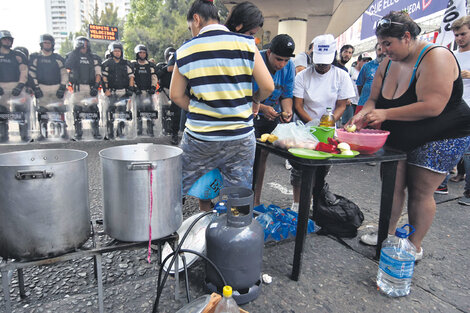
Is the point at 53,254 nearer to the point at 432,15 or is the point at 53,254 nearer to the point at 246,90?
the point at 246,90

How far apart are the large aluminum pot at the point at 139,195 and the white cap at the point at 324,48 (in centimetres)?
220

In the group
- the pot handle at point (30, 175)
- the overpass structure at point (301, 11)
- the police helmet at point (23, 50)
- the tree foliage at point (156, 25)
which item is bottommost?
the pot handle at point (30, 175)

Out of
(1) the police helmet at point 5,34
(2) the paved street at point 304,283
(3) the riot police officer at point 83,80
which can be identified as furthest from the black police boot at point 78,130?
(2) the paved street at point 304,283

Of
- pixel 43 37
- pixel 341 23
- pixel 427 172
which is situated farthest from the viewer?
pixel 341 23

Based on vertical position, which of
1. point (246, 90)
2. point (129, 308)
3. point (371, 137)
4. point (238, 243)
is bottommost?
point (129, 308)

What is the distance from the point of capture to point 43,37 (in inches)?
271

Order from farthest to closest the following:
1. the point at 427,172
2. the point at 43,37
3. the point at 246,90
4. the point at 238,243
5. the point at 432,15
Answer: the point at 432,15 < the point at 43,37 < the point at 427,172 < the point at 246,90 < the point at 238,243

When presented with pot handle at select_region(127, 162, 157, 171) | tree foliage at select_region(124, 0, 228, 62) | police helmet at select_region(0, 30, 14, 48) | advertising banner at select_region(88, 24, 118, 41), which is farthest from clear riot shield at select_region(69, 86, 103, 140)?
tree foliage at select_region(124, 0, 228, 62)

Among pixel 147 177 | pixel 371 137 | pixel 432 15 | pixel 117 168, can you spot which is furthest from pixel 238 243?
pixel 432 15

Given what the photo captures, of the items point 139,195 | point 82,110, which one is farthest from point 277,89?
point 82,110

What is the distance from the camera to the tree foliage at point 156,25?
40206 millimetres

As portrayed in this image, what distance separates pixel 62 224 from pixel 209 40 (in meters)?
1.39

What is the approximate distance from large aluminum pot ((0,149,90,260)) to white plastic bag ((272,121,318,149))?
1.46 meters

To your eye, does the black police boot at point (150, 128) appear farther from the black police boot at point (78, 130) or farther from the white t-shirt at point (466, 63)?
the white t-shirt at point (466, 63)
